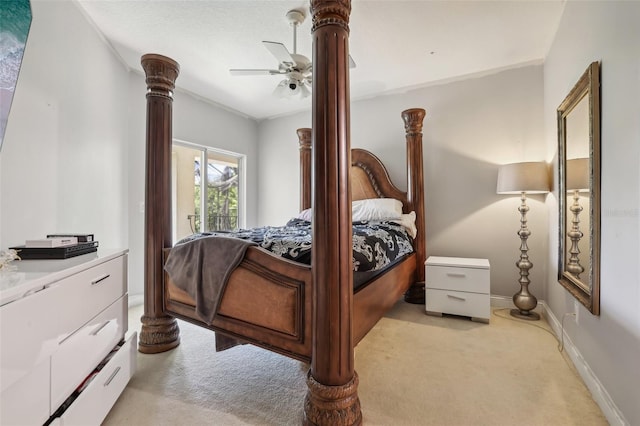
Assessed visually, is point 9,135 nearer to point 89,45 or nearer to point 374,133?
point 89,45

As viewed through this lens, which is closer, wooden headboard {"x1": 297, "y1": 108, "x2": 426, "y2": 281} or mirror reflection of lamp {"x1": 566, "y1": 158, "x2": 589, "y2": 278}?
mirror reflection of lamp {"x1": 566, "y1": 158, "x2": 589, "y2": 278}

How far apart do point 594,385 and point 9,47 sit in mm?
3525

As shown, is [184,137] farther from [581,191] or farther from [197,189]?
[581,191]

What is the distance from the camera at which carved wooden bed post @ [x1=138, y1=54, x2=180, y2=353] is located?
203 centimetres

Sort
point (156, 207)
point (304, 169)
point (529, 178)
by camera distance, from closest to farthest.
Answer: point (156, 207) → point (529, 178) → point (304, 169)

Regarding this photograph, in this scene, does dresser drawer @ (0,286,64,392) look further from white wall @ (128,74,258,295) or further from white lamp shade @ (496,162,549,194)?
white lamp shade @ (496,162,549,194)

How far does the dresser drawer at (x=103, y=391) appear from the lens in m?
1.13

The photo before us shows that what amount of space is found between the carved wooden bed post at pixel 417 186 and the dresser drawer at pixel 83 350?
2.68m

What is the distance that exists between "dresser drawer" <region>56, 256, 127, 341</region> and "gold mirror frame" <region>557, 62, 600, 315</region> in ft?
8.24

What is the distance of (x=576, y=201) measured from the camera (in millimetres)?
1891

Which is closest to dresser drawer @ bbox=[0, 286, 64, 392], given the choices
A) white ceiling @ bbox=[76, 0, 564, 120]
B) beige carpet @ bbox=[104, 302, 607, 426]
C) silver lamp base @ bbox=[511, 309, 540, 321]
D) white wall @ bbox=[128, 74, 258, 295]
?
beige carpet @ bbox=[104, 302, 607, 426]

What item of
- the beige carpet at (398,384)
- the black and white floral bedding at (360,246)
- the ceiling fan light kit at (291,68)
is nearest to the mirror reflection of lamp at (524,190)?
the beige carpet at (398,384)

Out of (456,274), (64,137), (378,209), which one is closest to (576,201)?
(456,274)

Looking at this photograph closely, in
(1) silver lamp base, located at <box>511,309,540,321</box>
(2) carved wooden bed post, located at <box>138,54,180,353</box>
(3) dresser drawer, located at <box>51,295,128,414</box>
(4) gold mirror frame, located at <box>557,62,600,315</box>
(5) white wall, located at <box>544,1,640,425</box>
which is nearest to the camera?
(3) dresser drawer, located at <box>51,295,128,414</box>
